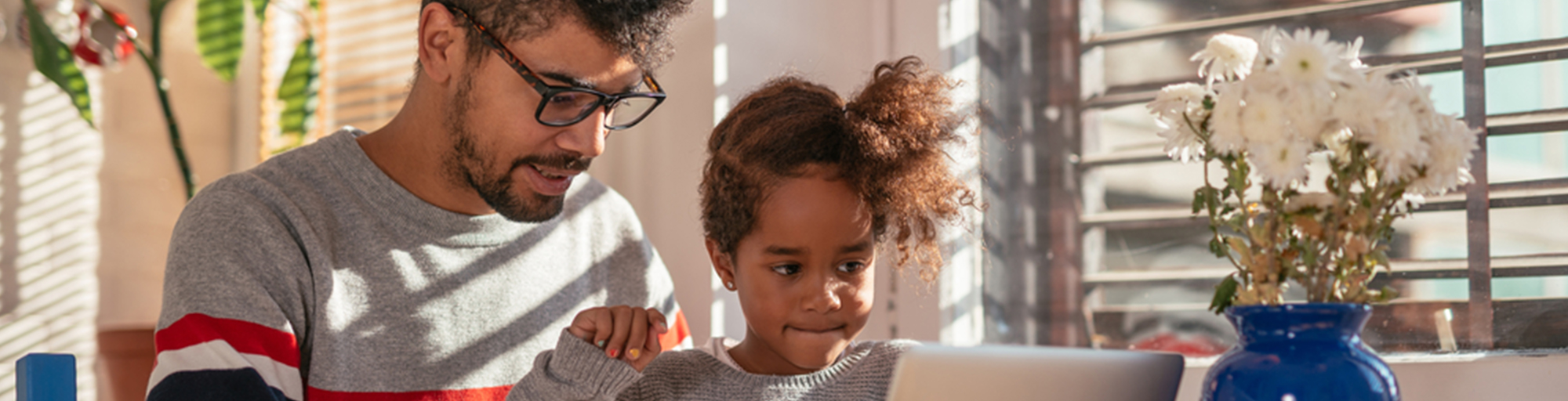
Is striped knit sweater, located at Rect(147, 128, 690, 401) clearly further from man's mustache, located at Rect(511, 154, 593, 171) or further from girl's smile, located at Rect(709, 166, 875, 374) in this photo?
girl's smile, located at Rect(709, 166, 875, 374)

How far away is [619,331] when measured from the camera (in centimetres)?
104

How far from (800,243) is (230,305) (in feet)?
1.92

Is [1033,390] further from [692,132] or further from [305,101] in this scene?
[305,101]

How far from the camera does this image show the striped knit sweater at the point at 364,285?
3.55ft

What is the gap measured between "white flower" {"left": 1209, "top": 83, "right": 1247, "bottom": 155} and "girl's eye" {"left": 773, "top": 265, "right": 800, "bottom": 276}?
18.0 inches

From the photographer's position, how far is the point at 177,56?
2332mm

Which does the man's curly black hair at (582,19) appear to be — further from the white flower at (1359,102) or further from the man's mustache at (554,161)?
the white flower at (1359,102)

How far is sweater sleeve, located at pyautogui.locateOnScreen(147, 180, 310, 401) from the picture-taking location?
1043 mm

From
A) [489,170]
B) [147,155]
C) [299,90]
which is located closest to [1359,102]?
[489,170]

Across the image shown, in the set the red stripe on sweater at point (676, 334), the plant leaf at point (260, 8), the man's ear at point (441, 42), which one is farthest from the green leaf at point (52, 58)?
the red stripe on sweater at point (676, 334)

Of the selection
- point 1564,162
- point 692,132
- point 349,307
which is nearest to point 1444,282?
point 1564,162

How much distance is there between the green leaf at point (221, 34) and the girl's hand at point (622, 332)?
127 centimetres

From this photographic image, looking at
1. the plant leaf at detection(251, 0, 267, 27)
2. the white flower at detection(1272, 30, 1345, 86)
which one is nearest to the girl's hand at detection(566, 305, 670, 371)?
the white flower at detection(1272, 30, 1345, 86)

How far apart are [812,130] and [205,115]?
1.80 m
